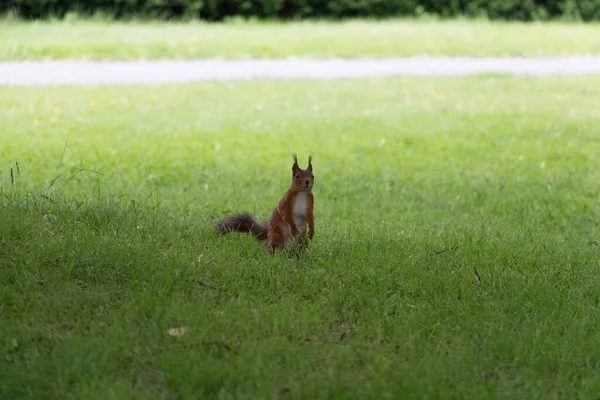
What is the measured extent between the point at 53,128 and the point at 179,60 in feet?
14.8

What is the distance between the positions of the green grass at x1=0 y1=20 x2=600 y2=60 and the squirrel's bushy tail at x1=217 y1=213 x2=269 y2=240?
8.90 m

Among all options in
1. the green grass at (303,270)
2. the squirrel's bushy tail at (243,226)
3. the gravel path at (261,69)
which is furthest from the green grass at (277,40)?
the squirrel's bushy tail at (243,226)

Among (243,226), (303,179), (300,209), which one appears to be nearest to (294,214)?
(300,209)

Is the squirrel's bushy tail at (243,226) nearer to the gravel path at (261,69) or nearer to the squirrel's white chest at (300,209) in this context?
the squirrel's white chest at (300,209)

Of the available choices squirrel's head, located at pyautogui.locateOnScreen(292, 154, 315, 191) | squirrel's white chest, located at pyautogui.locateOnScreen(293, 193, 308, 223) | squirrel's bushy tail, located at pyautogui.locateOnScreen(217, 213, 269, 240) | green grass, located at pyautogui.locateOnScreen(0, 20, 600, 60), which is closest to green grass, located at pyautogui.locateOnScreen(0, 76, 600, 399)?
squirrel's bushy tail, located at pyautogui.locateOnScreen(217, 213, 269, 240)

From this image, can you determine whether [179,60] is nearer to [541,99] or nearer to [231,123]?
[231,123]

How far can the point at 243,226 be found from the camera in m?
5.46

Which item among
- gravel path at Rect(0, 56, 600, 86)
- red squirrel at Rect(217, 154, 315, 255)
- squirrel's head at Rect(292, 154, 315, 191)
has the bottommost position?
gravel path at Rect(0, 56, 600, 86)

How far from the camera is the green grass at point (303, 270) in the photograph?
380 centimetres

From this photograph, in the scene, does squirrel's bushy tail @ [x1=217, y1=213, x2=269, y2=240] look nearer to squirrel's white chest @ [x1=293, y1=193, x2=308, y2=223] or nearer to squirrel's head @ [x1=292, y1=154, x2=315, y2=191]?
squirrel's white chest @ [x1=293, y1=193, x2=308, y2=223]

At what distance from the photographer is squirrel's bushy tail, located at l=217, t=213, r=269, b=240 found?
539 cm

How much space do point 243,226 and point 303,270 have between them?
2.30ft

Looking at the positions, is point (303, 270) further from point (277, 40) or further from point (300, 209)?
point (277, 40)

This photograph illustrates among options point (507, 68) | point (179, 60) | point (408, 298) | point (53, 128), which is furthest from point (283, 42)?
point (408, 298)
